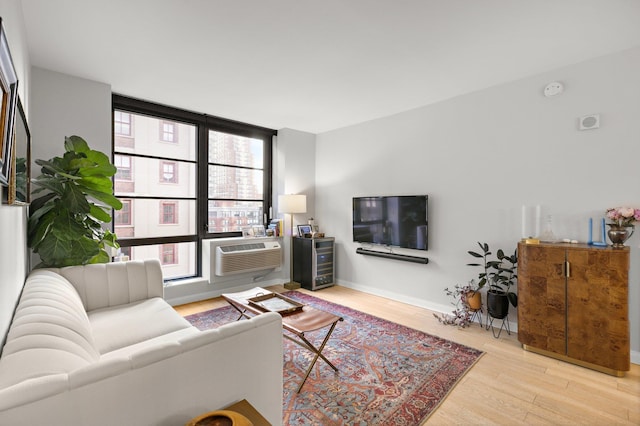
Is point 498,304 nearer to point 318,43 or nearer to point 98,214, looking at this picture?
point 318,43

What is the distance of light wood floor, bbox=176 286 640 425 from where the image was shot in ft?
6.24

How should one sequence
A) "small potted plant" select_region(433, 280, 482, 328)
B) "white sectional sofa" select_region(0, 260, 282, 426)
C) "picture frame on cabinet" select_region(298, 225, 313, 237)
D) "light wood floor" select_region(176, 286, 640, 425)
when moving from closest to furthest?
"white sectional sofa" select_region(0, 260, 282, 426) → "light wood floor" select_region(176, 286, 640, 425) → "small potted plant" select_region(433, 280, 482, 328) → "picture frame on cabinet" select_region(298, 225, 313, 237)

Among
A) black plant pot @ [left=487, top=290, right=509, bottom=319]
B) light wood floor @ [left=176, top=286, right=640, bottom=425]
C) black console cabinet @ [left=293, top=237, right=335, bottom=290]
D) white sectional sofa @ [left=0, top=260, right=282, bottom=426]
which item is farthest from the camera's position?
black console cabinet @ [left=293, top=237, right=335, bottom=290]

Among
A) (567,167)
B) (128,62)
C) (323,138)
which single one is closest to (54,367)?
(128,62)

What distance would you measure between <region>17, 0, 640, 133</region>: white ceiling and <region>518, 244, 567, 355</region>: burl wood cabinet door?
5.67 feet

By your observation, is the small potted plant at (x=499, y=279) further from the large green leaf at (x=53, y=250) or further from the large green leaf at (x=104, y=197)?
the large green leaf at (x=53, y=250)

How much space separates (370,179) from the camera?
15.0 feet

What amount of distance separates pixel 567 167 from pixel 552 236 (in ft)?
2.19

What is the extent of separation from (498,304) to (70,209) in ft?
12.7

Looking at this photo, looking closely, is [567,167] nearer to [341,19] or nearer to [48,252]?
[341,19]

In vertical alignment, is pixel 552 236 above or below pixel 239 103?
below

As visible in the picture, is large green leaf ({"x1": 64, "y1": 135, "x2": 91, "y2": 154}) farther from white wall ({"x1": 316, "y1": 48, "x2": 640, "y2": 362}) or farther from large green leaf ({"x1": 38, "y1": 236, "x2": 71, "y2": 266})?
white wall ({"x1": 316, "y1": 48, "x2": 640, "y2": 362})

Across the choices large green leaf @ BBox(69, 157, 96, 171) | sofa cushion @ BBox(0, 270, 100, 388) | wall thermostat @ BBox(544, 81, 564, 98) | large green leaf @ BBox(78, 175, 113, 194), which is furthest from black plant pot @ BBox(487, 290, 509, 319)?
large green leaf @ BBox(69, 157, 96, 171)

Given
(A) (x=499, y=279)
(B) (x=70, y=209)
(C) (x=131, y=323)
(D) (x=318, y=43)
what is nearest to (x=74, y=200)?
(B) (x=70, y=209)
